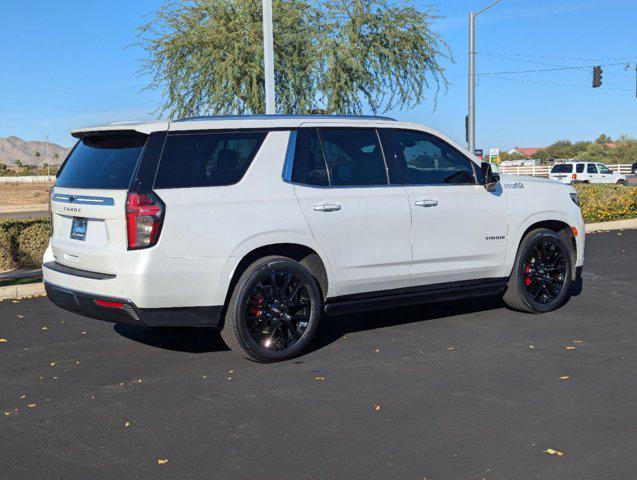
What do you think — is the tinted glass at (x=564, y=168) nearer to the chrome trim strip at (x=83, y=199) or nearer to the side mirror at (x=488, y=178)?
the side mirror at (x=488, y=178)

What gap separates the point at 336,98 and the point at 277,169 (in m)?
17.4

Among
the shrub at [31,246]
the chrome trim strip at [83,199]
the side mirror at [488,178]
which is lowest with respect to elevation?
the shrub at [31,246]

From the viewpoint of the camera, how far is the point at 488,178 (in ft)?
24.1

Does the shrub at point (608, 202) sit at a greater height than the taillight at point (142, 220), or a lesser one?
lesser

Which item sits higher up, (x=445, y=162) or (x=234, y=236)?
(x=445, y=162)

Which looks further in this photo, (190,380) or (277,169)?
(277,169)

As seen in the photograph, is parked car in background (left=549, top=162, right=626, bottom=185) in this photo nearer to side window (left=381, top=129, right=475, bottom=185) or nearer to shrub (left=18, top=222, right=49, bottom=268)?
shrub (left=18, top=222, right=49, bottom=268)

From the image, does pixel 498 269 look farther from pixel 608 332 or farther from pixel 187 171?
pixel 187 171

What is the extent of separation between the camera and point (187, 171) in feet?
19.3

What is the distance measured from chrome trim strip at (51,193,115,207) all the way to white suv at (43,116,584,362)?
15 millimetres

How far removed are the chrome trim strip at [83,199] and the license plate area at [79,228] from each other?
141mm

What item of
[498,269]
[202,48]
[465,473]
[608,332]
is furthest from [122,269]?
[202,48]

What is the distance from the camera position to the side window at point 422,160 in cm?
691

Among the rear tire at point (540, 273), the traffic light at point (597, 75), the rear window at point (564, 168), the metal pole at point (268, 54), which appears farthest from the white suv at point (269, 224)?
the rear window at point (564, 168)
